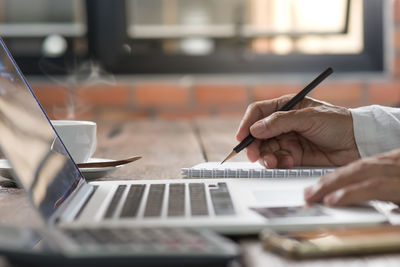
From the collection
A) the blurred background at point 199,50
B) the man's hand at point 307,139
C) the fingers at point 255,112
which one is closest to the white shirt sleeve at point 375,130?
the man's hand at point 307,139

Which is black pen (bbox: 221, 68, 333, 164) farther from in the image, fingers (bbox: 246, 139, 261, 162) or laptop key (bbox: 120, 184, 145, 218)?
laptop key (bbox: 120, 184, 145, 218)

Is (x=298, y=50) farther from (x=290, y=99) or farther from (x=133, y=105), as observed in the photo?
(x=290, y=99)

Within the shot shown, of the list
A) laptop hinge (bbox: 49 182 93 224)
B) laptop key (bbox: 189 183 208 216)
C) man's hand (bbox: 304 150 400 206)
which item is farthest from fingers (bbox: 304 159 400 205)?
laptop hinge (bbox: 49 182 93 224)

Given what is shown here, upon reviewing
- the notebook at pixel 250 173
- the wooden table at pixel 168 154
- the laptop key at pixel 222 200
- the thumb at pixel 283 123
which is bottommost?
the wooden table at pixel 168 154

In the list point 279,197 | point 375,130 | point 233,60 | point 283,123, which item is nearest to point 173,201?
point 279,197

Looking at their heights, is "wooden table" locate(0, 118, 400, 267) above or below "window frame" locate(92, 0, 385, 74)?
below

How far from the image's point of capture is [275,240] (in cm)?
42

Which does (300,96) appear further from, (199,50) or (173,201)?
(199,50)

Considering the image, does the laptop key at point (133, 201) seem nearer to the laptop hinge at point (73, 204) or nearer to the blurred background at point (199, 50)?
the laptop hinge at point (73, 204)

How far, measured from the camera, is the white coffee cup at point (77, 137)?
834 millimetres

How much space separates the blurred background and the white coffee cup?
1.51 meters

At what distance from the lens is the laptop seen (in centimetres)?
47

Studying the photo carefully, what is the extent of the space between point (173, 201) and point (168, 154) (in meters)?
0.56

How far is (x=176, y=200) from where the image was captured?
0.56 m
